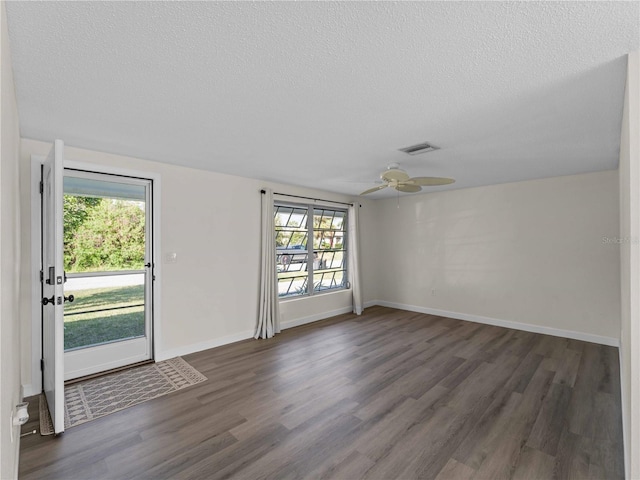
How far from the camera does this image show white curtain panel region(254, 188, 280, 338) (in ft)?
15.1

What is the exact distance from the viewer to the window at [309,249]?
207 inches

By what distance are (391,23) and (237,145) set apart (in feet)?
6.77

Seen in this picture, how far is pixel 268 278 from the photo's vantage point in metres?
4.65

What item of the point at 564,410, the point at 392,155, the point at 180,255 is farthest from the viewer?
the point at 180,255

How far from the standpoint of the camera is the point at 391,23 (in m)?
1.35

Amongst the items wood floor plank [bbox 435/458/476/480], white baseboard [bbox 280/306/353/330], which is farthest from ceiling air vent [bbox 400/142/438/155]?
white baseboard [bbox 280/306/353/330]

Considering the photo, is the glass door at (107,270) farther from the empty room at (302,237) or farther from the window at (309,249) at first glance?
the window at (309,249)

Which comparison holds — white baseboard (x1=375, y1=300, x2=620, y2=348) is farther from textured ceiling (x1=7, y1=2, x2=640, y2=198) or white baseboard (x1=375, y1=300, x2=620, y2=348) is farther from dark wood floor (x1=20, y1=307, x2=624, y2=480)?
textured ceiling (x1=7, y1=2, x2=640, y2=198)

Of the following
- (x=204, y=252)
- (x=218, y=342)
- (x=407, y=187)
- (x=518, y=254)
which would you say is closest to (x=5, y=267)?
(x=204, y=252)

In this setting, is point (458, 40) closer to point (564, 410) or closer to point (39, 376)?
point (564, 410)

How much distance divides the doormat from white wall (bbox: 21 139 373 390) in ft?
1.19

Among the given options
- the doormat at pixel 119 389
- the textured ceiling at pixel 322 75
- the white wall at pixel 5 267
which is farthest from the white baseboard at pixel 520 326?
the white wall at pixel 5 267

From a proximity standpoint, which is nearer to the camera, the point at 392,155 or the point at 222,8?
the point at 222,8

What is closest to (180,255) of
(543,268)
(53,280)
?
(53,280)
